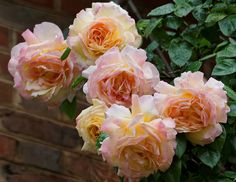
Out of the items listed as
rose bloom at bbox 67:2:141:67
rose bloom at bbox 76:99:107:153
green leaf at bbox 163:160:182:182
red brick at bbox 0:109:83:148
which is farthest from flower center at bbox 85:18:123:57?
red brick at bbox 0:109:83:148

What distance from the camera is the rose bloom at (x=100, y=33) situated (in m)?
0.94

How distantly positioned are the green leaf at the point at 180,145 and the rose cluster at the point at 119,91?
0.03 ft

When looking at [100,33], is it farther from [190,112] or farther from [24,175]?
[24,175]

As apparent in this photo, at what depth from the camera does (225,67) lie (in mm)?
969

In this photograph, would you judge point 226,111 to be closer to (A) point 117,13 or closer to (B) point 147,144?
(B) point 147,144

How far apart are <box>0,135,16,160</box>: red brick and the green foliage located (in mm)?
470

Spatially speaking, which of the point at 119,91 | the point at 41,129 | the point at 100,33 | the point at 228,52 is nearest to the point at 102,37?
the point at 100,33

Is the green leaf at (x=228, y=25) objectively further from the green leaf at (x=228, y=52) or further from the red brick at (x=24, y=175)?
the red brick at (x=24, y=175)

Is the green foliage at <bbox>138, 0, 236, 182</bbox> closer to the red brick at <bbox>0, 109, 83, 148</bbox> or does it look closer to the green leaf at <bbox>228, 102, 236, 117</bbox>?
the green leaf at <bbox>228, 102, 236, 117</bbox>

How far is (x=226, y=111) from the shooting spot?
85cm

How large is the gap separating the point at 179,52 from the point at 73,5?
602mm

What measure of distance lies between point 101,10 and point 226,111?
0.26 meters

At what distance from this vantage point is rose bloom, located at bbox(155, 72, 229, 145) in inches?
33.2

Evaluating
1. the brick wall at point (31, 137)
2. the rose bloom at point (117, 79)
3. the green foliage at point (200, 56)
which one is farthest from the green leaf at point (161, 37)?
the brick wall at point (31, 137)
